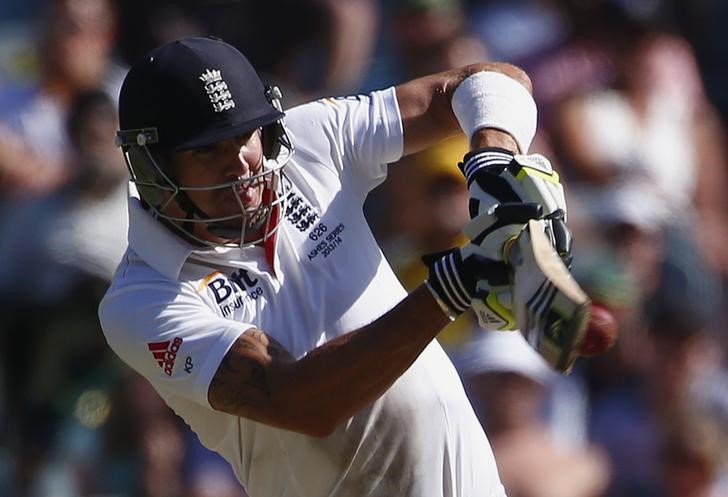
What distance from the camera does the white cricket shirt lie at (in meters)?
3.95

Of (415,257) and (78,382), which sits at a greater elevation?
(415,257)

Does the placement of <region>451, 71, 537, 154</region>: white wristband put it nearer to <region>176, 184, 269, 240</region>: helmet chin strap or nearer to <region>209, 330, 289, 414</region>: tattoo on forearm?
<region>176, 184, 269, 240</region>: helmet chin strap

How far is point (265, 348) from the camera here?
3771mm

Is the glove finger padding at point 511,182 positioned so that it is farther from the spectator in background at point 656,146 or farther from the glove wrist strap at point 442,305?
the spectator in background at point 656,146

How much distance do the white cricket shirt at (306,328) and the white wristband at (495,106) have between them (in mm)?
374

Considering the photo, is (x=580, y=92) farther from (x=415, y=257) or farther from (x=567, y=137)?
(x=415, y=257)

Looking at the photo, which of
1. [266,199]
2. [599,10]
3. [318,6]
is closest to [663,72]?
[599,10]

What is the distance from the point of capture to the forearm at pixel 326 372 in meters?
3.53

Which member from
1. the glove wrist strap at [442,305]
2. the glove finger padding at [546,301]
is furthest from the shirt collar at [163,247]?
the glove finger padding at [546,301]

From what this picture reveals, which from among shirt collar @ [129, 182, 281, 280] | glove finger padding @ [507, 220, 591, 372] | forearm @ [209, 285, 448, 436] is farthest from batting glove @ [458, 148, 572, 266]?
shirt collar @ [129, 182, 281, 280]

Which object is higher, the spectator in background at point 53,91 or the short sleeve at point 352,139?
the short sleeve at point 352,139

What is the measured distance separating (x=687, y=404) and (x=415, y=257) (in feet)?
4.60

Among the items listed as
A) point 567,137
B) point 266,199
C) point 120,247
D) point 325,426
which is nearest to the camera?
point 325,426

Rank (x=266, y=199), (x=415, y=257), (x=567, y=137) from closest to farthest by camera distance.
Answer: (x=266, y=199)
(x=415, y=257)
(x=567, y=137)
